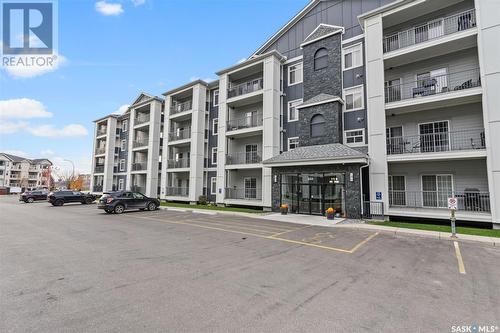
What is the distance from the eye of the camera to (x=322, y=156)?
16266 millimetres

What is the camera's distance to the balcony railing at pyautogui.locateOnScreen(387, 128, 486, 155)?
14.1 metres

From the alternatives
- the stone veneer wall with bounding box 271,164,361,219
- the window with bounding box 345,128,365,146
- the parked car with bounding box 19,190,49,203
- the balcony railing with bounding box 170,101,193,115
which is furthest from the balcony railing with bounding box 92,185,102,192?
the window with bounding box 345,128,365,146

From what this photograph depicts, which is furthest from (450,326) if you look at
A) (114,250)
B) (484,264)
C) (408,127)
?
(408,127)

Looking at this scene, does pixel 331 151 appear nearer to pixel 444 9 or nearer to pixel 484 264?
pixel 484 264

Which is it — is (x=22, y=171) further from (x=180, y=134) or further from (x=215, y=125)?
(x=215, y=125)

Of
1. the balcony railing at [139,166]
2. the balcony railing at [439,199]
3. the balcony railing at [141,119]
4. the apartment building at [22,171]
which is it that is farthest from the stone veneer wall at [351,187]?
the apartment building at [22,171]

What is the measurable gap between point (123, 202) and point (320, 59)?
20.2m

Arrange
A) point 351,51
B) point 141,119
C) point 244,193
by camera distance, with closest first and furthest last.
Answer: point 351,51 → point 244,193 → point 141,119

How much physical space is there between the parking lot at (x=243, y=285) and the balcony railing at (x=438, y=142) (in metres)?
7.85

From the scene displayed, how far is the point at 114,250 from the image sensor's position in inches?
311

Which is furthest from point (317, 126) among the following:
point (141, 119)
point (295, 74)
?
point (141, 119)

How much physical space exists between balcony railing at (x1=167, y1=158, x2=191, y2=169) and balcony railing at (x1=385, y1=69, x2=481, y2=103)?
20.5 m

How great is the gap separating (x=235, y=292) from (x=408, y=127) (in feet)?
55.6

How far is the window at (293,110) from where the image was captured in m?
21.0
